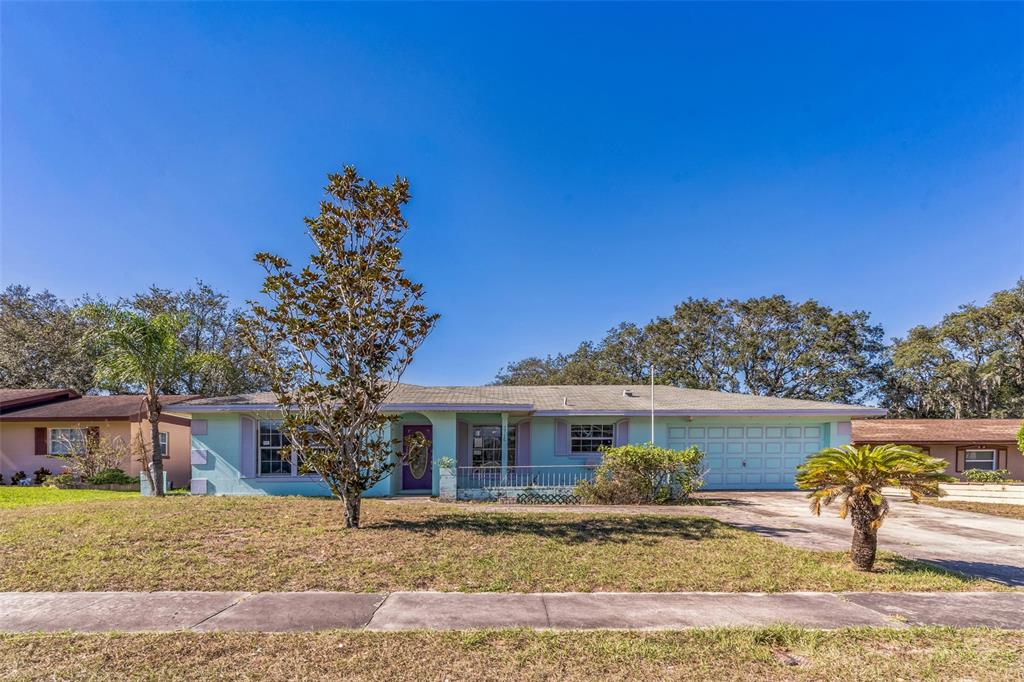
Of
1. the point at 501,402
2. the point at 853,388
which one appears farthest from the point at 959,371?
the point at 501,402

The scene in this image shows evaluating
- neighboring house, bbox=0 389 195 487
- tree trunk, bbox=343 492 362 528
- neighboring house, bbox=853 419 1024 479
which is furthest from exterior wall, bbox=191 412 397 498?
neighboring house, bbox=853 419 1024 479

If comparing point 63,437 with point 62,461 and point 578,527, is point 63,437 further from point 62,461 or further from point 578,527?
point 578,527

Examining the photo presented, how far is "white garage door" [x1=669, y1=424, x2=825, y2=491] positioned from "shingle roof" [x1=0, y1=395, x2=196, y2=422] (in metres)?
19.9

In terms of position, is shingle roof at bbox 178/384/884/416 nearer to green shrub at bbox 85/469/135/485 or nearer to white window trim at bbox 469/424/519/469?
white window trim at bbox 469/424/519/469

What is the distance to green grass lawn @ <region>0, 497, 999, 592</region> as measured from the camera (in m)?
6.37

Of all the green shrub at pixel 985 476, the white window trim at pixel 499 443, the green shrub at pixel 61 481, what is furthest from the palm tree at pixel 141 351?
the green shrub at pixel 985 476

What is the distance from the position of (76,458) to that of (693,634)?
2167cm

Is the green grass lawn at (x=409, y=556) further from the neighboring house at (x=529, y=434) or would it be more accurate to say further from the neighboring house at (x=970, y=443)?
the neighboring house at (x=970, y=443)

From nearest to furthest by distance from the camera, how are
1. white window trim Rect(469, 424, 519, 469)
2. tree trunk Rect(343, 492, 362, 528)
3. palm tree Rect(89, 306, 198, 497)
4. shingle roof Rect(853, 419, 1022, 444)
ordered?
tree trunk Rect(343, 492, 362, 528), palm tree Rect(89, 306, 198, 497), white window trim Rect(469, 424, 519, 469), shingle roof Rect(853, 419, 1022, 444)

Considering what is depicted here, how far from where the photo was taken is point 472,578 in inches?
256

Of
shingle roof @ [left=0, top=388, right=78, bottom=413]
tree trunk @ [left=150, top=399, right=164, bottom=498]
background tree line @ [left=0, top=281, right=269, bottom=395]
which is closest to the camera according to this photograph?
tree trunk @ [left=150, top=399, right=164, bottom=498]

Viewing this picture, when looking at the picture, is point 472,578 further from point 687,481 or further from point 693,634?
point 687,481

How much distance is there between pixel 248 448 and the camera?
15281 millimetres

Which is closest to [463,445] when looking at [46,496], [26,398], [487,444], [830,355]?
[487,444]
